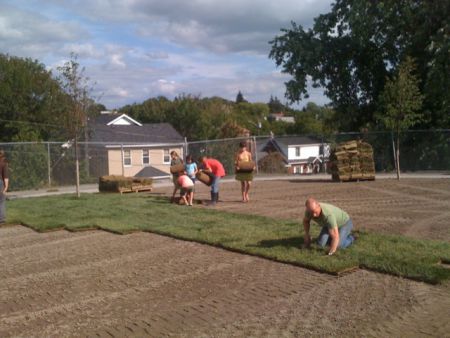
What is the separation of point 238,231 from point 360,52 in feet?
79.8

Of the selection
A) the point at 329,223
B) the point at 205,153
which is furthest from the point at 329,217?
the point at 205,153

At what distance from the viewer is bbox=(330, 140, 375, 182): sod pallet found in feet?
71.2

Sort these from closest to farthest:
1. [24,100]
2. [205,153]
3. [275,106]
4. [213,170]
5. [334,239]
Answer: [334,239]
[213,170]
[205,153]
[24,100]
[275,106]

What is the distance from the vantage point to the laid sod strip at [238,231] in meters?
7.30

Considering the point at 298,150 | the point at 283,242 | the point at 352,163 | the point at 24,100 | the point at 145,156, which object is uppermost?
the point at 24,100

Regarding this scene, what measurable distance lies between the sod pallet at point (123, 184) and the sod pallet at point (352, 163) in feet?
25.5

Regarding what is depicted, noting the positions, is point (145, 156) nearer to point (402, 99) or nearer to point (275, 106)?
point (402, 99)

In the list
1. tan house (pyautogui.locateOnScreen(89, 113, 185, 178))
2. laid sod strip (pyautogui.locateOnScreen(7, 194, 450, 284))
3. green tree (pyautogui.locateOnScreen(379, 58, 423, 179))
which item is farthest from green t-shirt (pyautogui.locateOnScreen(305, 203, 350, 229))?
tan house (pyautogui.locateOnScreen(89, 113, 185, 178))

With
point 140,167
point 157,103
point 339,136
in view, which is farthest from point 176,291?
point 157,103

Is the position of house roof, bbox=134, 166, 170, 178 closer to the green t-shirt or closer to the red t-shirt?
the red t-shirt

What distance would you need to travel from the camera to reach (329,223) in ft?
25.9

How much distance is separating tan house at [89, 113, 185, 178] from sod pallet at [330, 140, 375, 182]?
401 inches

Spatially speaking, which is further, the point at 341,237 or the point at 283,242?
the point at 283,242

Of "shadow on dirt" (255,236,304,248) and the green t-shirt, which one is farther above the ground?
the green t-shirt
